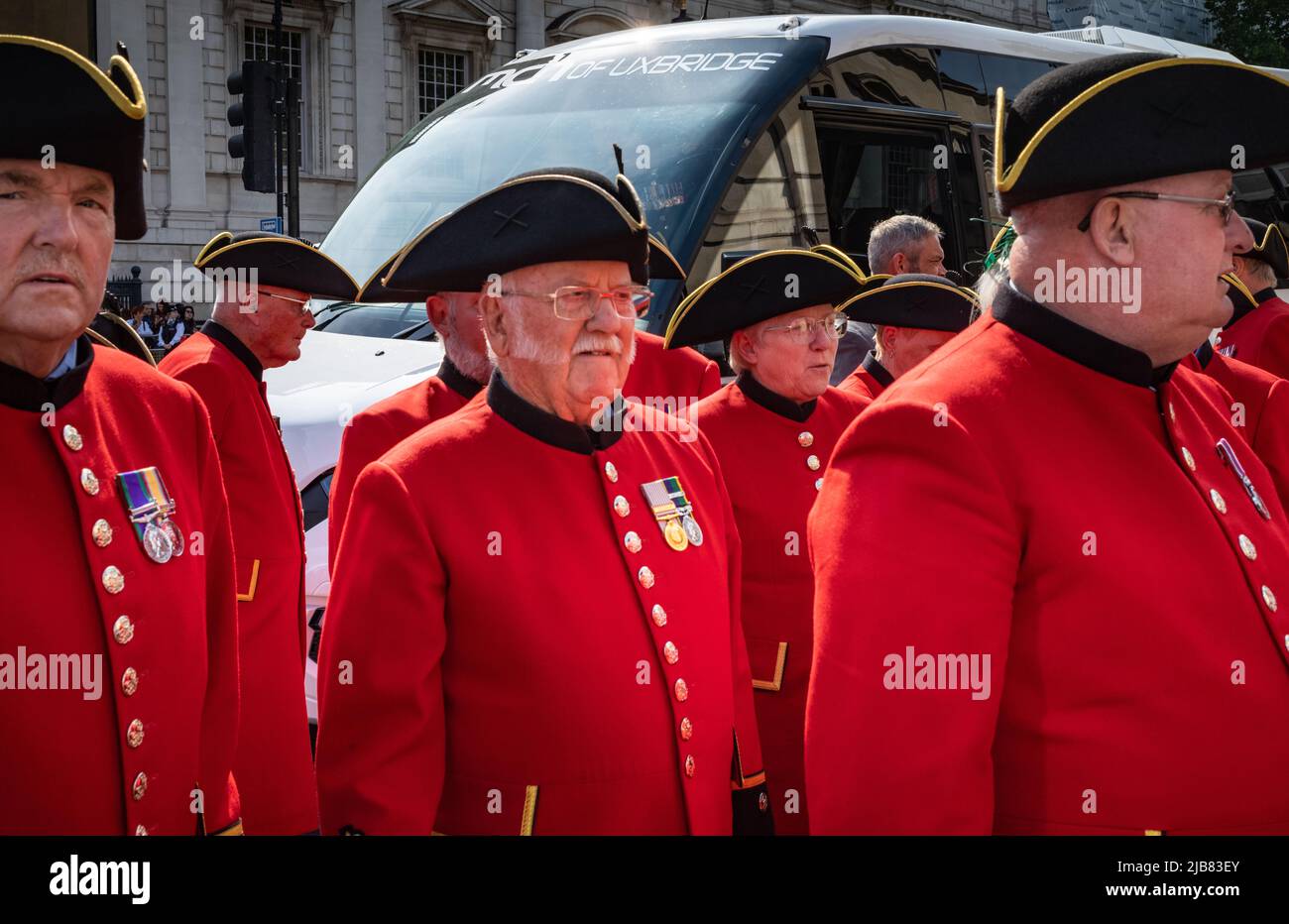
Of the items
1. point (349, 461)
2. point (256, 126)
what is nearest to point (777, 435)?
point (349, 461)

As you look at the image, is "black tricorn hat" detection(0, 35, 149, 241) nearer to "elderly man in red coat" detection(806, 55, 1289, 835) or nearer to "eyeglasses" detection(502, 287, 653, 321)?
"eyeglasses" detection(502, 287, 653, 321)

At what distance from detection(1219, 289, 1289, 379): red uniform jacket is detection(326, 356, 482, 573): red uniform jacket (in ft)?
10.5

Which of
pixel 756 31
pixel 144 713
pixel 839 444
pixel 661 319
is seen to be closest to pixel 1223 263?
pixel 839 444

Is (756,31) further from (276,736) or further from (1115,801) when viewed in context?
(1115,801)

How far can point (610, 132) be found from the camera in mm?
7258

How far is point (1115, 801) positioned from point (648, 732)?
914mm

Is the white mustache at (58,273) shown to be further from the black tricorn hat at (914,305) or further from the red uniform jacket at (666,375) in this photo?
the red uniform jacket at (666,375)

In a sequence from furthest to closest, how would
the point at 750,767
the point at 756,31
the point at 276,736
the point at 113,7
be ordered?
the point at 113,7 → the point at 756,31 → the point at 276,736 → the point at 750,767

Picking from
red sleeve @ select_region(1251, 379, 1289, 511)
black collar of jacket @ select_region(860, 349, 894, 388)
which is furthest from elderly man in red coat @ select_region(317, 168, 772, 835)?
black collar of jacket @ select_region(860, 349, 894, 388)

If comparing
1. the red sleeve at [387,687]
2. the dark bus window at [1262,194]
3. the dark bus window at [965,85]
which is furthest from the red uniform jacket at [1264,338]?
the dark bus window at [1262,194]

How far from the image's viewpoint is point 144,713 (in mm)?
2518

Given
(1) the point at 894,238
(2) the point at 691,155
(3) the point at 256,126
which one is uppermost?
(3) the point at 256,126

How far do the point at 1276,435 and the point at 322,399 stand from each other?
392 cm

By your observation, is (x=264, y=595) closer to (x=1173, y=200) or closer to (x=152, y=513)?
(x=152, y=513)
